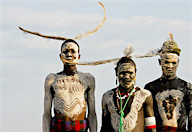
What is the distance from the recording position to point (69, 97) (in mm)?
9781

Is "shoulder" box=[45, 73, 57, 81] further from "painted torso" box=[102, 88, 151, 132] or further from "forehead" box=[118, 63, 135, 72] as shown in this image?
"forehead" box=[118, 63, 135, 72]

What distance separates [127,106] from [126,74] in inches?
21.5

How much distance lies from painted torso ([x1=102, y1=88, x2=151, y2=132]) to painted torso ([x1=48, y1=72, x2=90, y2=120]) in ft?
1.80

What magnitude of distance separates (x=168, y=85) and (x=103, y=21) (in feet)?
5.55

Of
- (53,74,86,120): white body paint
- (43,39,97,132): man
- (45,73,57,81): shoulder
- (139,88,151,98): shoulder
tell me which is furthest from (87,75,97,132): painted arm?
(139,88,151,98): shoulder

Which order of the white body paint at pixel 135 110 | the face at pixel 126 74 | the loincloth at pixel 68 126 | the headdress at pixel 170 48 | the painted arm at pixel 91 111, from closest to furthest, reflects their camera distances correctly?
the white body paint at pixel 135 110, the face at pixel 126 74, the loincloth at pixel 68 126, the painted arm at pixel 91 111, the headdress at pixel 170 48

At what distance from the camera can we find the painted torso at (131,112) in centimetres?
922

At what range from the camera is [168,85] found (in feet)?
33.2

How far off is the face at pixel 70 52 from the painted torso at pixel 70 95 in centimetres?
32

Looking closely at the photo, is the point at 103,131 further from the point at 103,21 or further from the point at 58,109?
the point at 103,21

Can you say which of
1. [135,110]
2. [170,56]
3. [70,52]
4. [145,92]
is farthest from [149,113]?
[70,52]

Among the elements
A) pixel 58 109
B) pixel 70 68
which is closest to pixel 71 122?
pixel 58 109

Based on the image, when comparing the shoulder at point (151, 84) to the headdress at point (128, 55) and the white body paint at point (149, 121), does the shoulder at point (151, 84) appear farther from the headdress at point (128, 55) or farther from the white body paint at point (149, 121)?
the white body paint at point (149, 121)

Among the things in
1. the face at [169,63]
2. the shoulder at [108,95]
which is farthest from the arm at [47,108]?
the face at [169,63]
